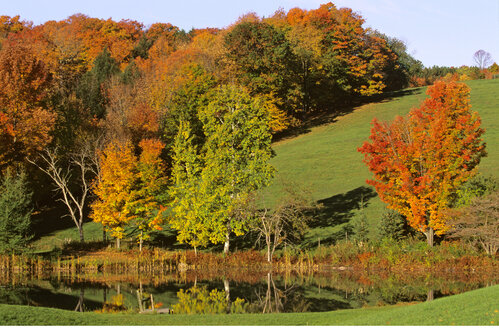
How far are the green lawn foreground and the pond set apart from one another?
4497 millimetres

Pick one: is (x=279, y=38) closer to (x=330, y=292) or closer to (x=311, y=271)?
(x=311, y=271)

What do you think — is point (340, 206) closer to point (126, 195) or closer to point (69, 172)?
point (126, 195)

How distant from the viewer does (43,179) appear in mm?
63875

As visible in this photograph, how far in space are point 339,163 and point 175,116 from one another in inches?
949

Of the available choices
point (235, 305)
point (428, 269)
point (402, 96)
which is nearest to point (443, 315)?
point (235, 305)

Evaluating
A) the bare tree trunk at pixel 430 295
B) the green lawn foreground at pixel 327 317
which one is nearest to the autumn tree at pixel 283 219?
the bare tree trunk at pixel 430 295

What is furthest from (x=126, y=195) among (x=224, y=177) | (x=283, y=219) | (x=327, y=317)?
(x=327, y=317)

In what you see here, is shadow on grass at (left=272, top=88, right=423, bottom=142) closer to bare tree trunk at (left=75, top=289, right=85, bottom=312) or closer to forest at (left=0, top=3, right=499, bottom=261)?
forest at (left=0, top=3, right=499, bottom=261)

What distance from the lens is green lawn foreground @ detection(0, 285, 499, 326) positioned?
2227cm

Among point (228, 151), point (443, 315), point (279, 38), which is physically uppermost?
point (279, 38)

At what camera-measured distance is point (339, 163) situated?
75.6 meters

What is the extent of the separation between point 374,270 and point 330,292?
8.35 meters

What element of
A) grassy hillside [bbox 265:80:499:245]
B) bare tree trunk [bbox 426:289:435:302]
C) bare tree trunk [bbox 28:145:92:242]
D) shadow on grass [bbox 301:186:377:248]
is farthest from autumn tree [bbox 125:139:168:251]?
bare tree trunk [bbox 426:289:435:302]

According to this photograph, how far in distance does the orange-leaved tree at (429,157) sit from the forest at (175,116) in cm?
32
